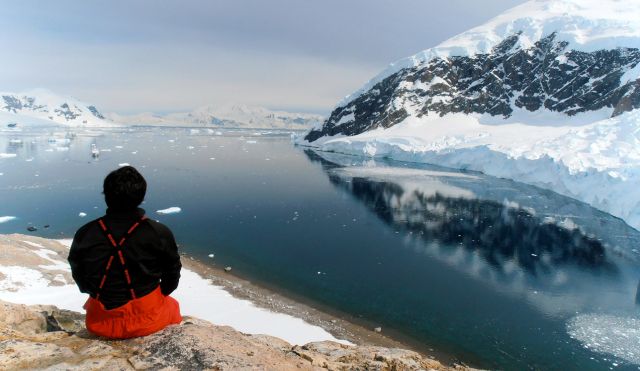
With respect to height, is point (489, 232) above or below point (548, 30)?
below

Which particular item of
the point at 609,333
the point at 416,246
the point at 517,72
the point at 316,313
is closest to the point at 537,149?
the point at 416,246

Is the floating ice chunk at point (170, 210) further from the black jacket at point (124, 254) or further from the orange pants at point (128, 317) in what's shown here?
→ the black jacket at point (124, 254)

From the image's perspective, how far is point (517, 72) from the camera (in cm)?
11344

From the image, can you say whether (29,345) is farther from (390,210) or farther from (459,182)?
(459,182)

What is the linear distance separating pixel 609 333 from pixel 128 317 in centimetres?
2113

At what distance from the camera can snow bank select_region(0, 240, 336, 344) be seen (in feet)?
52.0

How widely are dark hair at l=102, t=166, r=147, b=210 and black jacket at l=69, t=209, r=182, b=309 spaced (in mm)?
103

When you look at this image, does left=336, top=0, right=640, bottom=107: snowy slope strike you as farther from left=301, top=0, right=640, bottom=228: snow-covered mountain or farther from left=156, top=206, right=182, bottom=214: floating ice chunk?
left=156, top=206, right=182, bottom=214: floating ice chunk

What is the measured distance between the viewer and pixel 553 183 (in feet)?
176

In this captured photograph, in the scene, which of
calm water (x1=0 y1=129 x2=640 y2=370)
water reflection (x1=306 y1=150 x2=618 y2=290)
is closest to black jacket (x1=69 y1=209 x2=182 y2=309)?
calm water (x1=0 y1=129 x2=640 y2=370)

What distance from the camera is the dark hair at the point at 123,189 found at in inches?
155

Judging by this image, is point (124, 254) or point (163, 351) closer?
point (124, 254)

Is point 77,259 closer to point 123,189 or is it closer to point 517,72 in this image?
point 123,189

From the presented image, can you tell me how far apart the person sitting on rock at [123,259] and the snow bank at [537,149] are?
43497mm
